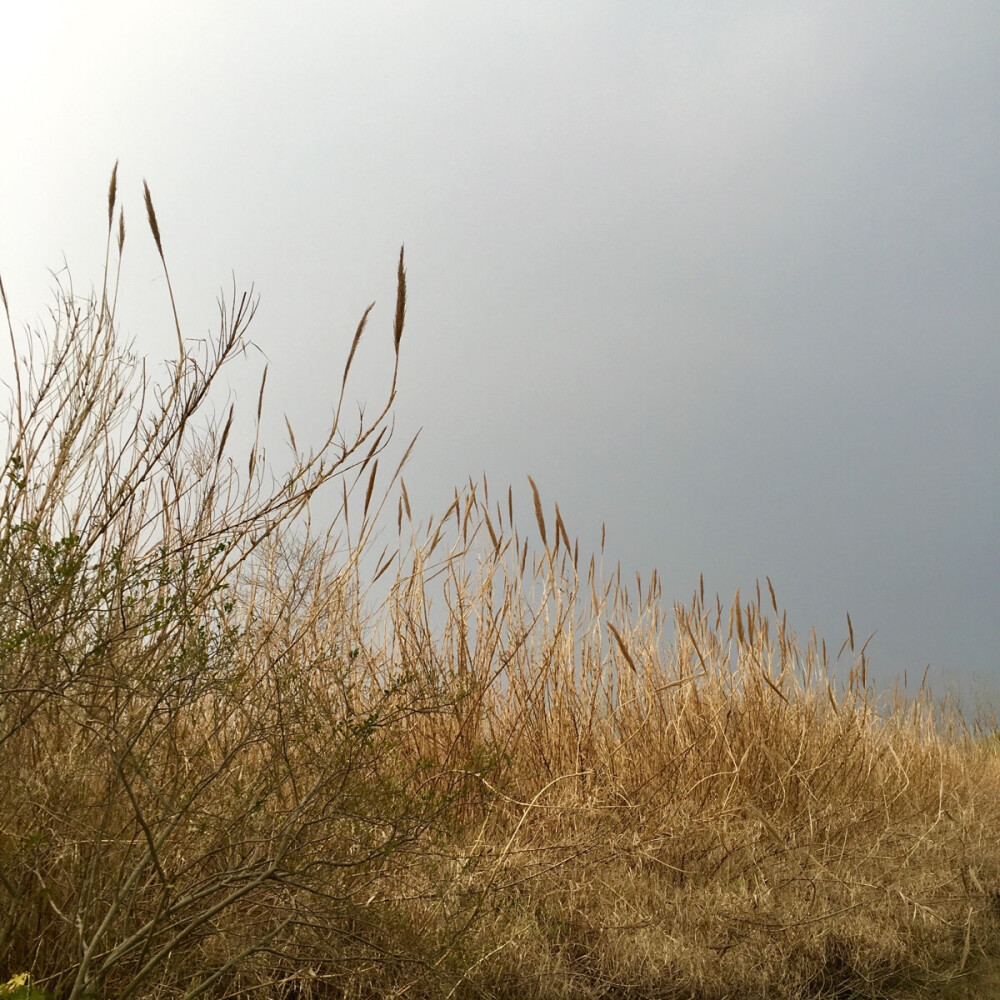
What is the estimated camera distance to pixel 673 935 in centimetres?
249

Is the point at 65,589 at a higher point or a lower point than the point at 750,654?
lower

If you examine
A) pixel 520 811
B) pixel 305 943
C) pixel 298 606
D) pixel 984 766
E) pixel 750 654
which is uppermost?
pixel 984 766

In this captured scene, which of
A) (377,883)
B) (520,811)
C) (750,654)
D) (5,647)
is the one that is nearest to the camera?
(5,647)

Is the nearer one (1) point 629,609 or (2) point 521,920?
(2) point 521,920

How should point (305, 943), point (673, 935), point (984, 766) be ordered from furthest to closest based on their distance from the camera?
point (984, 766) → point (673, 935) → point (305, 943)

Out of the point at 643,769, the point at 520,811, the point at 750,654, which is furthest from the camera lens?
the point at 750,654

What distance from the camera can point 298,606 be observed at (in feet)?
10.2

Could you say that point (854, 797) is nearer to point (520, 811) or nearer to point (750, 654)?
point (750, 654)

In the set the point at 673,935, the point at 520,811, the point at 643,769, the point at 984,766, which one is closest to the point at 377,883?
the point at 673,935

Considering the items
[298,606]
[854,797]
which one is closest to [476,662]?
[298,606]

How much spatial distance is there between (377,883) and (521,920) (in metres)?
0.41

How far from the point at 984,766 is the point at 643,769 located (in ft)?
13.0

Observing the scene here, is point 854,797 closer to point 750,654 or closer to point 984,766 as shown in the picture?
point 750,654

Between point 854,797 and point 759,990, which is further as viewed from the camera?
point 854,797
